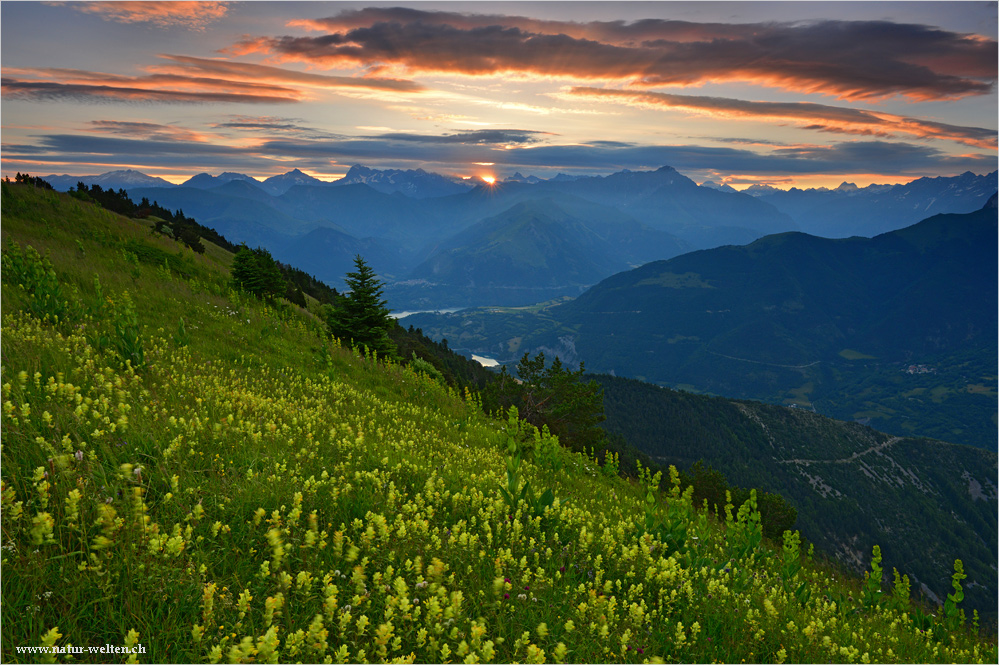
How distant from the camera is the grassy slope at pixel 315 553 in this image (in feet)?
11.9

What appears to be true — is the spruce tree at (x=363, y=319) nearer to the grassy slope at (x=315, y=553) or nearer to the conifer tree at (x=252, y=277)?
the conifer tree at (x=252, y=277)

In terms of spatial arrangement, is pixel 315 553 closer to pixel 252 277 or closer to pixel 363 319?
pixel 363 319

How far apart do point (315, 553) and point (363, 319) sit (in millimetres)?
21165

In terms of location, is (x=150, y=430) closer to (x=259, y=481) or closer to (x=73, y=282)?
(x=259, y=481)

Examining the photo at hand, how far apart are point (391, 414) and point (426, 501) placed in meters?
4.39

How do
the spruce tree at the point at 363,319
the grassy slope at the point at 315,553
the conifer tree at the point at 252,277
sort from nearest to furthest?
1. the grassy slope at the point at 315,553
2. the spruce tree at the point at 363,319
3. the conifer tree at the point at 252,277

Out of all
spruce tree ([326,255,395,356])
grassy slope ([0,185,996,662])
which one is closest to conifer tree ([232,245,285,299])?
spruce tree ([326,255,395,356])

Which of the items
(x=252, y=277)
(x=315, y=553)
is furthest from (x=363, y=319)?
(x=315, y=553)

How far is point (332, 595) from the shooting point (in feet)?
12.5

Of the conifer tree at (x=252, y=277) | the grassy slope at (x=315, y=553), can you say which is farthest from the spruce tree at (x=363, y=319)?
the grassy slope at (x=315, y=553)

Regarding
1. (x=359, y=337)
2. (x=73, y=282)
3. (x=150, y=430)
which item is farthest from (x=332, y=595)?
(x=359, y=337)

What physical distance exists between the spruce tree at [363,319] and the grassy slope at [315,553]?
49.2 feet

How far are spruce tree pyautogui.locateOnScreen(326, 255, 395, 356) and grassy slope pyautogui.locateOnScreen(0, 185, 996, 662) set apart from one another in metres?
15.0

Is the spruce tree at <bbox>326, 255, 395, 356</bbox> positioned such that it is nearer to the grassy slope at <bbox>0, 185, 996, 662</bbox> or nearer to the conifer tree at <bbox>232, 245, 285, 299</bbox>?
the conifer tree at <bbox>232, 245, 285, 299</bbox>
